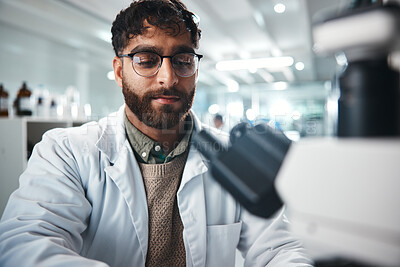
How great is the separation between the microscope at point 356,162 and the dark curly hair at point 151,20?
74cm

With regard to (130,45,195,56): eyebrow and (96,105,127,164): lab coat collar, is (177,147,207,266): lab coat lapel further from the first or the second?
(130,45,195,56): eyebrow

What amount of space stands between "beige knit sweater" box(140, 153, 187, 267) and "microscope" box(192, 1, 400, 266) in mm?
630

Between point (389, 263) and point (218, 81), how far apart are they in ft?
23.4

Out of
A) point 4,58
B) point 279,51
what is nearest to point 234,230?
point 4,58

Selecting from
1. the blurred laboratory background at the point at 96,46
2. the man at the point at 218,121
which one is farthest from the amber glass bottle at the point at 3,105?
the man at the point at 218,121

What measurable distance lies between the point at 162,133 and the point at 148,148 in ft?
0.24

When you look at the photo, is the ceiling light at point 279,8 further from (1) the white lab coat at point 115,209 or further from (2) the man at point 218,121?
(1) the white lab coat at point 115,209

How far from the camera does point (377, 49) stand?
0.65 ft

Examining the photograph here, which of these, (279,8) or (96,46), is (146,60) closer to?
(279,8)

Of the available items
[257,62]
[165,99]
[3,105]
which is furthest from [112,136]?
[257,62]

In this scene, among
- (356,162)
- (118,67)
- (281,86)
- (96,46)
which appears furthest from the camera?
(281,86)

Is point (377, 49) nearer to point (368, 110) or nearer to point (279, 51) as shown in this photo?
point (368, 110)

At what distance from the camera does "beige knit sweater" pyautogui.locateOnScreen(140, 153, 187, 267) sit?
2.62ft

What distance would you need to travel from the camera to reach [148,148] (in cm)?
91
